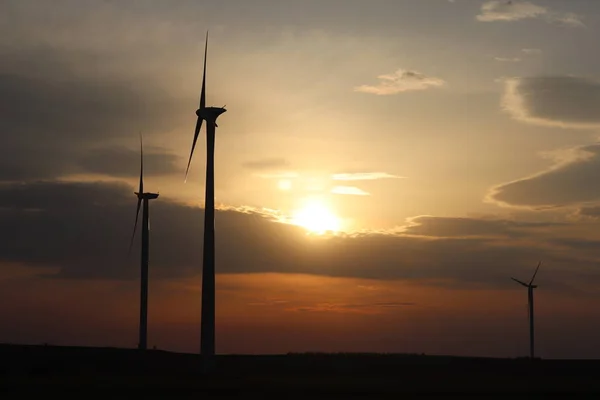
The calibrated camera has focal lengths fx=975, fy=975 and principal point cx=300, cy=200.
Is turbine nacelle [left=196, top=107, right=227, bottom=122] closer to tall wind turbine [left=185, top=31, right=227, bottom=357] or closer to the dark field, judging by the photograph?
tall wind turbine [left=185, top=31, right=227, bottom=357]

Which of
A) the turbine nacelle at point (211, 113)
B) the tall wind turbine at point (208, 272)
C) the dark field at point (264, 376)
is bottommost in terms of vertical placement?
the dark field at point (264, 376)

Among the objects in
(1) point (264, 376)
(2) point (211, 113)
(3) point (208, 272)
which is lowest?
(1) point (264, 376)

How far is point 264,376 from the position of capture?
9550cm

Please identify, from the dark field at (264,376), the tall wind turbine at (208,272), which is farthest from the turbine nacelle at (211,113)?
the dark field at (264,376)

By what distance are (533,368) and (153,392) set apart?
68873 mm

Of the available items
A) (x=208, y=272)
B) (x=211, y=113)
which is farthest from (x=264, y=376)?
(x=211, y=113)

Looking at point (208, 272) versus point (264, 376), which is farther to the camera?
point (264, 376)

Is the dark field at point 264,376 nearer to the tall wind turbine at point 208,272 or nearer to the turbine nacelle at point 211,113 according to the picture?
the tall wind turbine at point 208,272

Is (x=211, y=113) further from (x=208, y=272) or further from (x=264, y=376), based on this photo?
(x=264, y=376)

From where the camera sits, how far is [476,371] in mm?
117312

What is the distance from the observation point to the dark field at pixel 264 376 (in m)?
74.2

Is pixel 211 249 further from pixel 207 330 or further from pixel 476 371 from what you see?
pixel 476 371

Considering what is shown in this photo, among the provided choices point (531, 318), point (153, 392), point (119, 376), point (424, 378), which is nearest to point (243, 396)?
point (153, 392)

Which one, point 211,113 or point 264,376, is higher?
point 211,113
